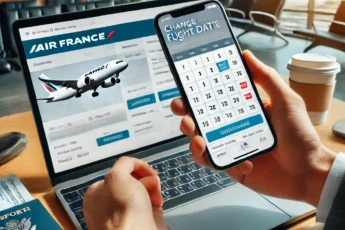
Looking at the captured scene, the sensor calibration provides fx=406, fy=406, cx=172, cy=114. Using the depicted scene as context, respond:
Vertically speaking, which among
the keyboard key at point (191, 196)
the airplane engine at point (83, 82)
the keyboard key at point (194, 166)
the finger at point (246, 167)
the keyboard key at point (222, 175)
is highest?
the airplane engine at point (83, 82)

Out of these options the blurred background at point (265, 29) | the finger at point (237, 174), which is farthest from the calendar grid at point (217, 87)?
the blurred background at point (265, 29)

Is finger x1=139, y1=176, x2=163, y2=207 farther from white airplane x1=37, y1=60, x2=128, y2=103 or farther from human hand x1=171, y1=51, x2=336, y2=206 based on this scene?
white airplane x1=37, y1=60, x2=128, y2=103

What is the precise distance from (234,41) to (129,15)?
0.71 ft

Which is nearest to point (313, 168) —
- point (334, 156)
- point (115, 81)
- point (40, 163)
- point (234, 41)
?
point (334, 156)

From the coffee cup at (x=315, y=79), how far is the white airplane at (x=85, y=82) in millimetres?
376

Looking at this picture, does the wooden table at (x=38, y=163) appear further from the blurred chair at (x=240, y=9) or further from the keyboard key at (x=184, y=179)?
the blurred chair at (x=240, y=9)

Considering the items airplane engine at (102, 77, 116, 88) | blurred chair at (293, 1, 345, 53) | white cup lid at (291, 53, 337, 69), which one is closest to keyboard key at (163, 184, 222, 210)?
airplane engine at (102, 77, 116, 88)

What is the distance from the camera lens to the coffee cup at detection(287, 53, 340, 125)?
2.77ft

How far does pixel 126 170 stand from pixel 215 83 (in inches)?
8.3

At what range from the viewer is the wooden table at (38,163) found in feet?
2.11

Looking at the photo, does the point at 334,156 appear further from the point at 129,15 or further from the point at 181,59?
the point at 129,15

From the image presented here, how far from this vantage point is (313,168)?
0.67 metres

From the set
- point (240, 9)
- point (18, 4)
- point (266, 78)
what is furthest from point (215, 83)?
point (240, 9)

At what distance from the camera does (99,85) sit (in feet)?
2.39
